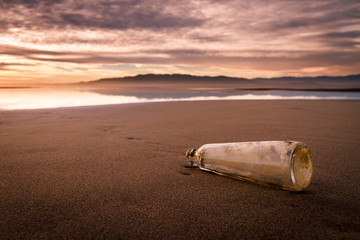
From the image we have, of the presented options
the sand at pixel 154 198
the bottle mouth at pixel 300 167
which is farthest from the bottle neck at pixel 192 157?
the bottle mouth at pixel 300 167

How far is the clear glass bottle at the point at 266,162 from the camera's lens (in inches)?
43.4

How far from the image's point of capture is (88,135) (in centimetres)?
267

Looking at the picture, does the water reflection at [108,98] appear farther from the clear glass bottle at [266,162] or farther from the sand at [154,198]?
the clear glass bottle at [266,162]

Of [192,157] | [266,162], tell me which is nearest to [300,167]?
[266,162]

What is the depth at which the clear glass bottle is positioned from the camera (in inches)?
43.4

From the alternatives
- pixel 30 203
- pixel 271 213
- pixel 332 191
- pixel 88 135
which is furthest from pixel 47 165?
pixel 332 191

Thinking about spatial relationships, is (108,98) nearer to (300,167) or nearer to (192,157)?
(192,157)

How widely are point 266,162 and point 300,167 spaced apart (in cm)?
15

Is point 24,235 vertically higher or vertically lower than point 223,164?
lower

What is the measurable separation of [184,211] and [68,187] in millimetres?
660

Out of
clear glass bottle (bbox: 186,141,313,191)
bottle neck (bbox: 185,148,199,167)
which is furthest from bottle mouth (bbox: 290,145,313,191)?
bottle neck (bbox: 185,148,199,167)

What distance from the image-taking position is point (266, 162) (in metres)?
1.18

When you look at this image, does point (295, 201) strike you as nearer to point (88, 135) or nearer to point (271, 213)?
point (271, 213)

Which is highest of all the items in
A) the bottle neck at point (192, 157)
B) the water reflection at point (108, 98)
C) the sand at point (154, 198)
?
the water reflection at point (108, 98)
